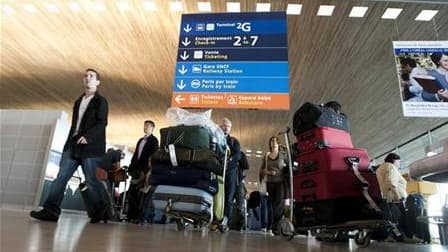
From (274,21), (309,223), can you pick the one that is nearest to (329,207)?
(309,223)

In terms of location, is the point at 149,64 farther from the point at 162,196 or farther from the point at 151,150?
the point at 162,196

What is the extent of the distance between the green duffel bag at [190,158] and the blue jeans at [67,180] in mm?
647

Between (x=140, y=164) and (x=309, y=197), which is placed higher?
(x=140, y=164)

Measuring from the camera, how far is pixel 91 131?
297 centimetres

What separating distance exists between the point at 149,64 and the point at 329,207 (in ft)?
18.8

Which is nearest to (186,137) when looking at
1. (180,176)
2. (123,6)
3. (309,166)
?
(180,176)

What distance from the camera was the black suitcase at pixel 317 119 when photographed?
2619 mm

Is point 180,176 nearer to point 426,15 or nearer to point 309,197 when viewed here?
point 309,197

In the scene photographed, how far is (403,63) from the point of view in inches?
181

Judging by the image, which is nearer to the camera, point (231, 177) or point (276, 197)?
point (231, 177)

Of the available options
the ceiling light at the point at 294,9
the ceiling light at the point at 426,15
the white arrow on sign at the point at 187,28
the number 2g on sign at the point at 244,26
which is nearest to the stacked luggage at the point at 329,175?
the number 2g on sign at the point at 244,26

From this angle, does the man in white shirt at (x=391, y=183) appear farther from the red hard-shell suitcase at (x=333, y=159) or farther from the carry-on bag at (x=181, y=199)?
the carry-on bag at (x=181, y=199)

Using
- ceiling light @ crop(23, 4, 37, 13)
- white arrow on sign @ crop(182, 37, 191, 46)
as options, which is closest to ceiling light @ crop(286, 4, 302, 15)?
white arrow on sign @ crop(182, 37, 191, 46)

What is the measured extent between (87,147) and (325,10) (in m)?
3.87
